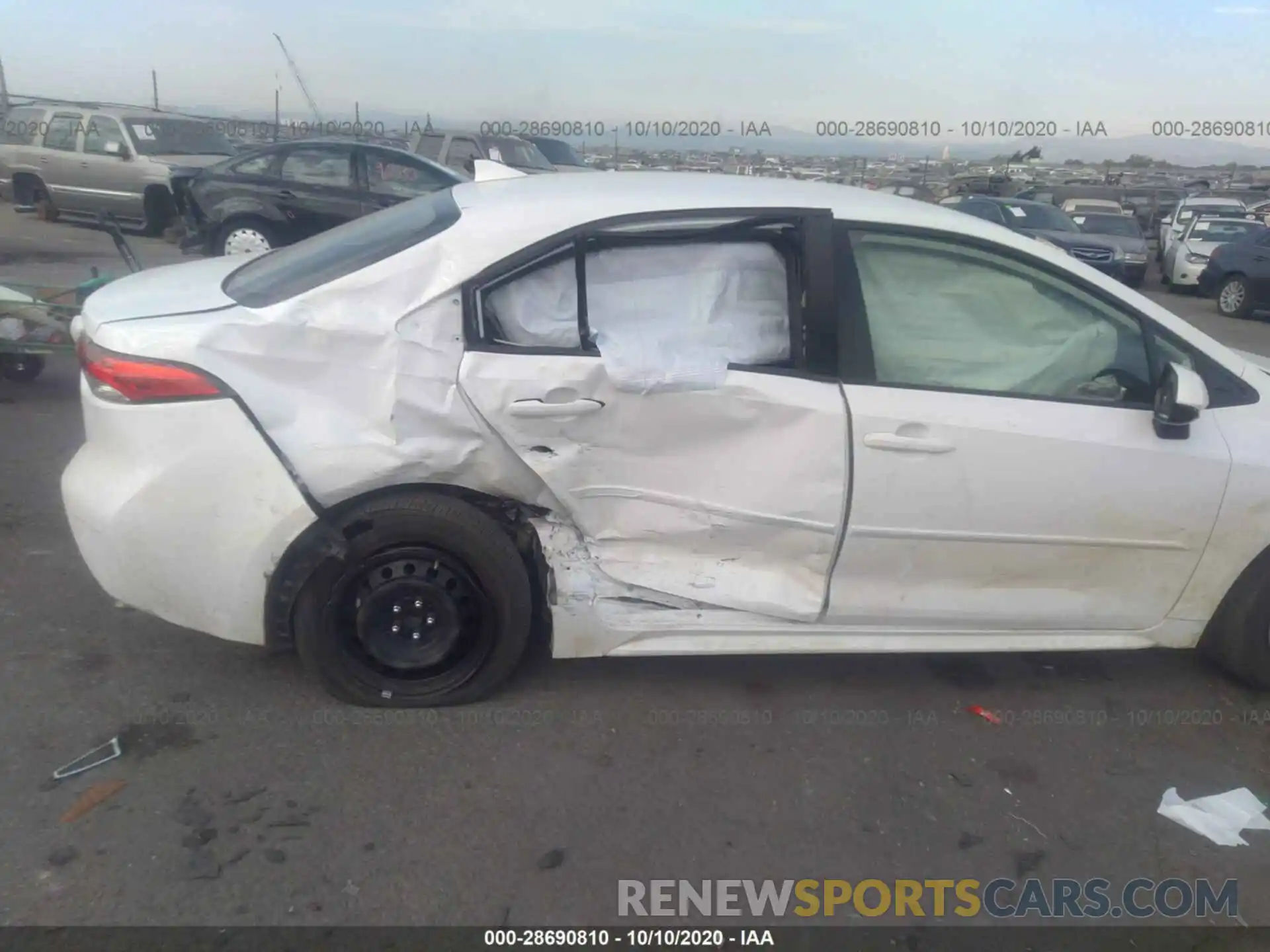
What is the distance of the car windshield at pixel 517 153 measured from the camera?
15.6m

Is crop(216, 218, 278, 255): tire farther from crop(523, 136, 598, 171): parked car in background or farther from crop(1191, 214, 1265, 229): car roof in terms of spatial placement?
crop(1191, 214, 1265, 229): car roof

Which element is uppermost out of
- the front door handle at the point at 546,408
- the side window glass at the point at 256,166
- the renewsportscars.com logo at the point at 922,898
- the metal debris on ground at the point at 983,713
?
the side window glass at the point at 256,166

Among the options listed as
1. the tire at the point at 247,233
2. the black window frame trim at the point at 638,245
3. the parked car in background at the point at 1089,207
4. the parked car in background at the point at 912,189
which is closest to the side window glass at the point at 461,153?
the tire at the point at 247,233

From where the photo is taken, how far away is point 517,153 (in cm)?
1602

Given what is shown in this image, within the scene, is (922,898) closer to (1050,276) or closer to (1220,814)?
(1220,814)

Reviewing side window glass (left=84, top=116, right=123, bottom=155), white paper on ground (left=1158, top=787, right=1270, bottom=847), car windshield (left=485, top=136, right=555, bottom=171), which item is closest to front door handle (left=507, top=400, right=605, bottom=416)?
white paper on ground (left=1158, top=787, right=1270, bottom=847)

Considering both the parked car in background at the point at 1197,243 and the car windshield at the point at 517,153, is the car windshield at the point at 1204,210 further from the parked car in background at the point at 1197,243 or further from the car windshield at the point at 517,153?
the car windshield at the point at 517,153

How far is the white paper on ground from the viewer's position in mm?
3055

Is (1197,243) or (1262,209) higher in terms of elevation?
(1262,209)

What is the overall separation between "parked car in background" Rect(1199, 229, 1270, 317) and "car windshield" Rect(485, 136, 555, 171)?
9.81 meters

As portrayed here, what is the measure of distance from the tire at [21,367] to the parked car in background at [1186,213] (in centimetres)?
1743

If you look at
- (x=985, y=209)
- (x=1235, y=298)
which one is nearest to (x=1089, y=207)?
(x=985, y=209)

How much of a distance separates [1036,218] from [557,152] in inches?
320

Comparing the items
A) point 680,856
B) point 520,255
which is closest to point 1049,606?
point 680,856
